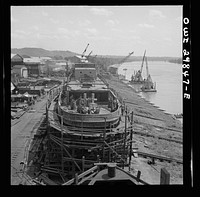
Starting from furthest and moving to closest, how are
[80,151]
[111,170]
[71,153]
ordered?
1. [71,153]
2. [80,151]
3. [111,170]

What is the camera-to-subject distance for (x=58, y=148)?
33.4ft

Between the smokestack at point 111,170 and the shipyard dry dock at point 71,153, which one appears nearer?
the smokestack at point 111,170

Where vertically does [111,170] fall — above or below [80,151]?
above

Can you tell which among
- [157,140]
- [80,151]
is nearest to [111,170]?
[80,151]

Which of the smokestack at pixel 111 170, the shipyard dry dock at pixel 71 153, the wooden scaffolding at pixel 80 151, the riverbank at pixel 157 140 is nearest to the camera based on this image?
the smokestack at pixel 111 170

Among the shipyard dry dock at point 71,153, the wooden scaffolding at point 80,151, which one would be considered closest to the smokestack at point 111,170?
the shipyard dry dock at point 71,153

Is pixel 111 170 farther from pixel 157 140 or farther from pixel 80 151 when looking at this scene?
pixel 157 140

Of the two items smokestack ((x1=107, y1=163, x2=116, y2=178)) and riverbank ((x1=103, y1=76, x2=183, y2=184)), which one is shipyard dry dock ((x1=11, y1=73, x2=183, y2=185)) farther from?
smokestack ((x1=107, y1=163, x2=116, y2=178))

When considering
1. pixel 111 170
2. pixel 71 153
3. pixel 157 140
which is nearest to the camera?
pixel 111 170

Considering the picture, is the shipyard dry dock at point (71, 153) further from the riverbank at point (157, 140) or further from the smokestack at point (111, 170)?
the smokestack at point (111, 170)

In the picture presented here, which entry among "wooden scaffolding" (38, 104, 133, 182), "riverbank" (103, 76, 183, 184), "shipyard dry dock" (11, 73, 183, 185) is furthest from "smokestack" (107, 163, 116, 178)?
"riverbank" (103, 76, 183, 184)

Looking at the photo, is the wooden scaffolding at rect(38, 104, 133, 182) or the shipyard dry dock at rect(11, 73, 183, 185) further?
the shipyard dry dock at rect(11, 73, 183, 185)
